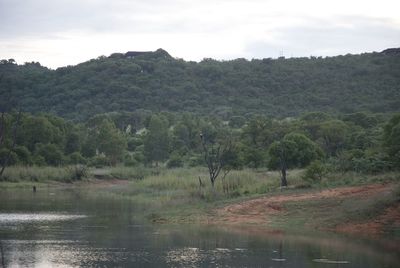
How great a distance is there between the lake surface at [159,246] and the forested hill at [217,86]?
94.4m

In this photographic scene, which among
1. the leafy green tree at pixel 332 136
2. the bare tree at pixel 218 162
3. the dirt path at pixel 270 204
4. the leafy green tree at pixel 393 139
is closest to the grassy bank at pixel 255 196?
the dirt path at pixel 270 204

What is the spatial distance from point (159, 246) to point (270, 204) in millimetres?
13177

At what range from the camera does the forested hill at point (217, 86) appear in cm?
13725

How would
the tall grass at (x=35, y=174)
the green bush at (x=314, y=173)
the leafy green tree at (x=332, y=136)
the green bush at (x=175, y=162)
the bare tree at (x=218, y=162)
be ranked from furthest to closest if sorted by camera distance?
the green bush at (x=175, y=162)
the leafy green tree at (x=332, y=136)
the tall grass at (x=35, y=174)
the bare tree at (x=218, y=162)
the green bush at (x=314, y=173)

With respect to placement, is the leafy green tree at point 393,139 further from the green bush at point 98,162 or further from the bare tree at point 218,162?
the green bush at point 98,162

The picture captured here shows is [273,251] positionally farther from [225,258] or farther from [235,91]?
[235,91]

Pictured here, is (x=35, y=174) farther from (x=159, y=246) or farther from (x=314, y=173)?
(x=159, y=246)

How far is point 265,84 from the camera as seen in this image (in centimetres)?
15138

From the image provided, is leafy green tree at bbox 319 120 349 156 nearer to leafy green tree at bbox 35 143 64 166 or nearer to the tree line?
the tree line

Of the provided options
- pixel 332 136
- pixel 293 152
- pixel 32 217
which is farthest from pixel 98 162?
pixel 32 217

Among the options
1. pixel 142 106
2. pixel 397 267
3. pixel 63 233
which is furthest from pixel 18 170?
pixel 142 106

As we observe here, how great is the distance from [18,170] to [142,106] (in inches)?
2827

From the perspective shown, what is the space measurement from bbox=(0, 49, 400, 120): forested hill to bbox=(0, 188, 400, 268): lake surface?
94379 mm

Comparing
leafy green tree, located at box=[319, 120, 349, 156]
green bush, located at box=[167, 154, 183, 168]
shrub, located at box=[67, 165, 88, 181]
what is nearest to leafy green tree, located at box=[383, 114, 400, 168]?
leafy green tree, located at box=[319, 120, 349, 156]
